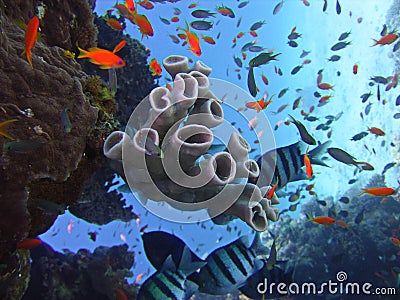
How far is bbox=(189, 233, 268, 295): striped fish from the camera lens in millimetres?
2693

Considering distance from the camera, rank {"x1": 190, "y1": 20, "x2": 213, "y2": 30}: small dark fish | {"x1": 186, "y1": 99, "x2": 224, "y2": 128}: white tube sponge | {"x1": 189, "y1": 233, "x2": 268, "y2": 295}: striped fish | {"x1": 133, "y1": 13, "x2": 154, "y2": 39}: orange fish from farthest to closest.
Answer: {"x1": 190, "y1": 20, "x2": 213, "y2": 30}: small dark fish → {"x1": 133, "y1": 13, "x2": 154, "y2": 39}: orange fish → {"x1": 189, "y1": 233, "x2": 268, "y2": 295}: striped fish → {"x1": 186, "y1": 99, "x2": 224, "y2": 128}: white tube sponge

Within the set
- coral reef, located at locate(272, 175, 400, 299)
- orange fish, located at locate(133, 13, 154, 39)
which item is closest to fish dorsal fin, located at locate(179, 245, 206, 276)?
orange fish, located at locate(133, 13, 154, 39)

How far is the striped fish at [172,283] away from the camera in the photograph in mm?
2723

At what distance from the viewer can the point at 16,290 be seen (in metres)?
3.37

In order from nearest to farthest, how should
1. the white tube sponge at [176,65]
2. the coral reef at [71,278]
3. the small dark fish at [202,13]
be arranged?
the white tube sponge at [176,65]
the coral reef at [71,278]
the small dark fish at [202,13]

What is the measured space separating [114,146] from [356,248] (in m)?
8.11

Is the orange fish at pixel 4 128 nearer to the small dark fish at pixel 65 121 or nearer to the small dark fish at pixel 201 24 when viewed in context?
the small dark fish at pixel 65 121

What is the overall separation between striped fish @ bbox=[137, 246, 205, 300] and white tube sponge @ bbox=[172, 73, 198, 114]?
1.56 metres

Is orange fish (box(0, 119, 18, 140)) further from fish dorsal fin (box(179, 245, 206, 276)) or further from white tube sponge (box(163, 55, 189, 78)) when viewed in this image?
fish dorsal fin (box(179, 245, 206, 276))

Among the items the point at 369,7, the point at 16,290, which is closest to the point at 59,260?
the point at 16,290

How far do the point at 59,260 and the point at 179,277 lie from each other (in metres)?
4.51

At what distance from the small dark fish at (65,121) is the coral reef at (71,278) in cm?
453

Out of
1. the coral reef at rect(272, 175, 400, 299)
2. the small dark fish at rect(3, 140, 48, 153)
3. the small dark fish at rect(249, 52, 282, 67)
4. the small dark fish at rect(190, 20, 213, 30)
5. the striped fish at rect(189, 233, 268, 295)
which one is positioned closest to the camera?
the small dark fish at rect(3, 140, 48, 153)

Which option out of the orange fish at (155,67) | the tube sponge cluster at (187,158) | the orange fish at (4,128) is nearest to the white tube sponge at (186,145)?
the tube sponge cluster at (187,158)
